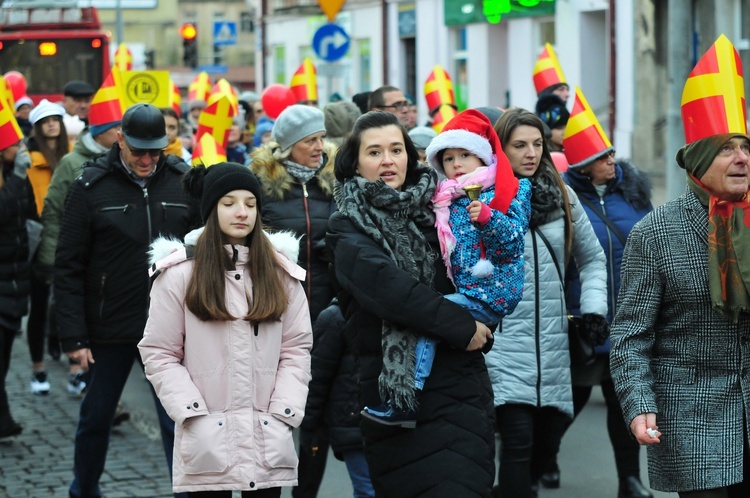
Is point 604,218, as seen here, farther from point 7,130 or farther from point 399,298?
point 7,130

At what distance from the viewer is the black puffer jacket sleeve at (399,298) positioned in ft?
15.8

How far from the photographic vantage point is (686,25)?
13.4 m

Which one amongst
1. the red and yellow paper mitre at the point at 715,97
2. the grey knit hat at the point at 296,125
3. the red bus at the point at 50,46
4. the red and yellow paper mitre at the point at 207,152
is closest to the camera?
the red and yellow paper mitre at the point at 715,97

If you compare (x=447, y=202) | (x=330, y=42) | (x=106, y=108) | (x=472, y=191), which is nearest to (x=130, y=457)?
(x=106, y=108)

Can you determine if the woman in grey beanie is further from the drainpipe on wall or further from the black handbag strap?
the drainpipe on wall

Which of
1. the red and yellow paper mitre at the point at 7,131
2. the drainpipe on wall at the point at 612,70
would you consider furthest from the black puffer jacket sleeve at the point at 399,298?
the drainpipe on wall at the point at 612,70

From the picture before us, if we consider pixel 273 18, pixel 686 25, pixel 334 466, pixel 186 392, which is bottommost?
pixel 334 466

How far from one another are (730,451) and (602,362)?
2.55m

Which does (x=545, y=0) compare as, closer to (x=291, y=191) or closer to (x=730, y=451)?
(x=291, y=191)

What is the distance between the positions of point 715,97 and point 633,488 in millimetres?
2989

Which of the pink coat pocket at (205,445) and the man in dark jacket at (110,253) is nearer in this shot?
the pink coat pocket at (205,445)

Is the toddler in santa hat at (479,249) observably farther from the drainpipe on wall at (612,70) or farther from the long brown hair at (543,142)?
the drainpipe on wall at (612,70)

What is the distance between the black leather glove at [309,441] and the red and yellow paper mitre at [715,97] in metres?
2.45

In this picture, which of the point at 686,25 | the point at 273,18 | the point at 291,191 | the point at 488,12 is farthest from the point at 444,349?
the point at 273,18
